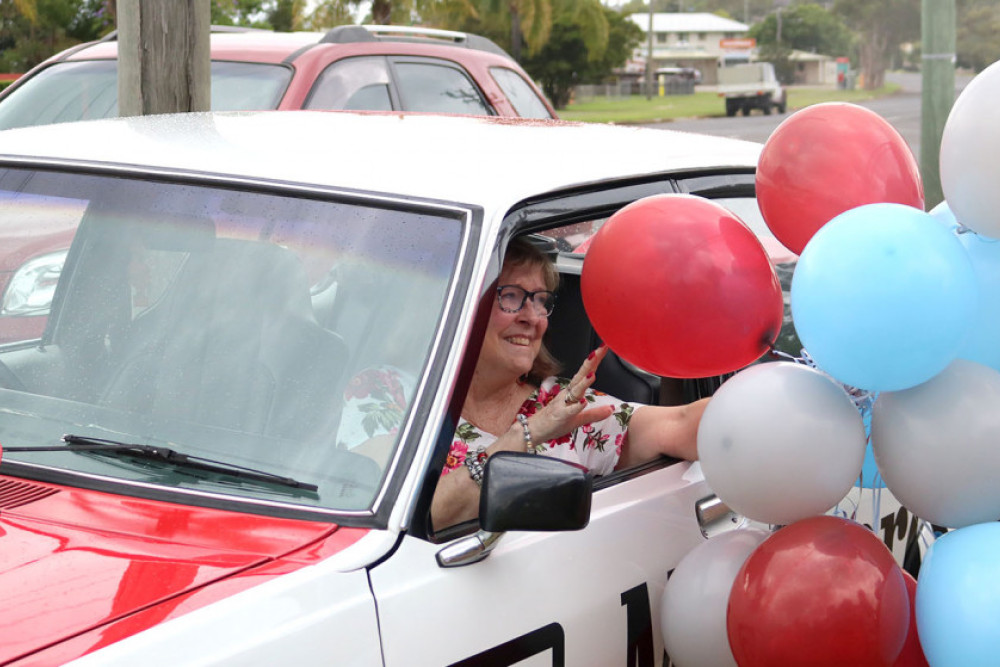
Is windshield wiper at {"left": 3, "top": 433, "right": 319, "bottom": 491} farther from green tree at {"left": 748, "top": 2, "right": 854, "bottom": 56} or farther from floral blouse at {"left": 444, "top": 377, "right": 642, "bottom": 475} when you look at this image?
green tree at {"left": 748, "top": 2, "right": 854, "bottom": 56}

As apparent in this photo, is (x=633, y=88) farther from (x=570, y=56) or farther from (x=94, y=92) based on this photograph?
(x=94, y=92)

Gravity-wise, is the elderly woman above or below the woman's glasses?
below

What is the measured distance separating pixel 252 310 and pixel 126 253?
0.37 meters

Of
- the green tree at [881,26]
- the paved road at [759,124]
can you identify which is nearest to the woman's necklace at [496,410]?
the paved road at [759,124]

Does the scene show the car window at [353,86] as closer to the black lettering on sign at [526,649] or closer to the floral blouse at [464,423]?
the floral blouse at [464,423]

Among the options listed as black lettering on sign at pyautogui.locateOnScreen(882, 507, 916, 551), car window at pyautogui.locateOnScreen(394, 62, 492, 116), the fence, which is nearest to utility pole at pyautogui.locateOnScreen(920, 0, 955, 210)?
car window at pyautogui.locateOnScreen(394, 62, 492, 116)

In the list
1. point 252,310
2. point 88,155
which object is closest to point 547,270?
point 252,310

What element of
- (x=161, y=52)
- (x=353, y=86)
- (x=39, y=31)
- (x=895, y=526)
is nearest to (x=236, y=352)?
(x=895, y=526)

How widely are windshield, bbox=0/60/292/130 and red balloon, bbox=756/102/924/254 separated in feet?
15.6

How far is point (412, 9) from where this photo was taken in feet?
102

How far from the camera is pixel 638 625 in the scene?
2584 millimetres

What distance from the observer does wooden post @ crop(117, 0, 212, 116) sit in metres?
4.96

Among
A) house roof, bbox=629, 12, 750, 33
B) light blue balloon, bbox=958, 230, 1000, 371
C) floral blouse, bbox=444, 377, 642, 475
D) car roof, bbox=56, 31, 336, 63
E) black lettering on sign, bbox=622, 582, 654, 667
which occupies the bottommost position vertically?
black lettering on sign, bbox=622, 582, 654, 667

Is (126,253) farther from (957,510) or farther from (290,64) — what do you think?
(290,64)
